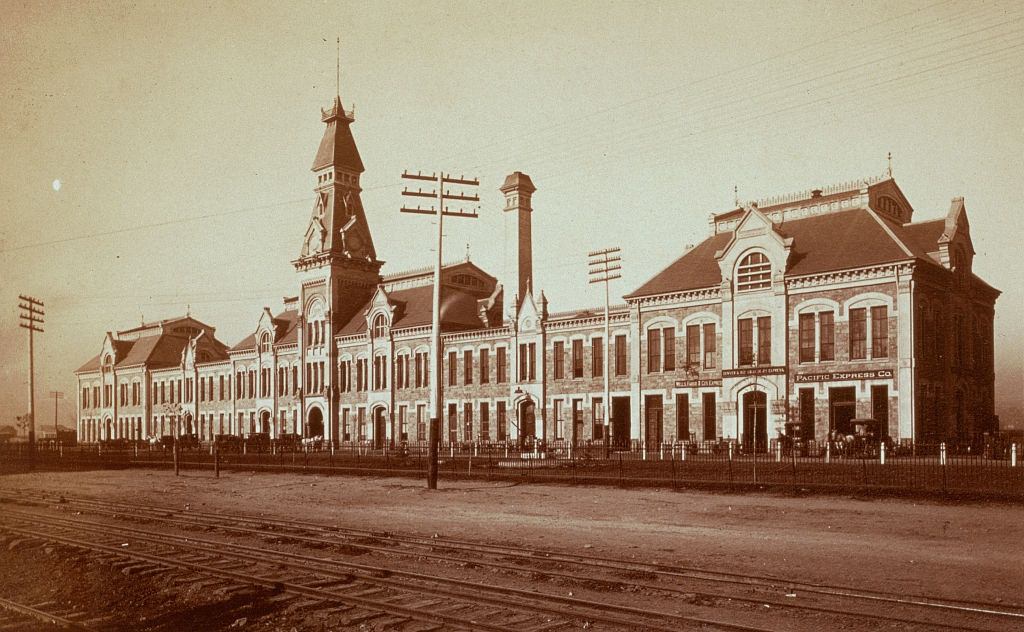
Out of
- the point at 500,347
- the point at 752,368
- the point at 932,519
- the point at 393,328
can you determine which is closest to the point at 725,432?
the point at 752,368

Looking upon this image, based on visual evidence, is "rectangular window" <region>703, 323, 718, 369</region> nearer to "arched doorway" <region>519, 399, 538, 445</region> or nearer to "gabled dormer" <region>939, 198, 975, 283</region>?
"gabled dormer" <region>939, 198, 975, 283</region>

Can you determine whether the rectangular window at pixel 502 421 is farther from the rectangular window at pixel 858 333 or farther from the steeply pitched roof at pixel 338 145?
the steeply pitched roof at pixel 338 145

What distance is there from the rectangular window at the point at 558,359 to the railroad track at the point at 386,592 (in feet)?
115

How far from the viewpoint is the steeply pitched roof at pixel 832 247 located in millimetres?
39656

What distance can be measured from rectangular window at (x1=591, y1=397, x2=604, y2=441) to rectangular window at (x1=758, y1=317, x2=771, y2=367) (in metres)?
10.7

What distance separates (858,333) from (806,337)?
231 centimetres

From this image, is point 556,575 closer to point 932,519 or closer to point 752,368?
point 932,519

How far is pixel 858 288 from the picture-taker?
129ft

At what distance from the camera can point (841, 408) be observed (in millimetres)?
39406

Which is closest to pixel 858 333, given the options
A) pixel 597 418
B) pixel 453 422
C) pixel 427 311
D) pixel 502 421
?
pixel 597 418

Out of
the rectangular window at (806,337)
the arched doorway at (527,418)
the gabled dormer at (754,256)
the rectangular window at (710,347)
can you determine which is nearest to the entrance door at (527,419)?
the arched doorway at (527,418)

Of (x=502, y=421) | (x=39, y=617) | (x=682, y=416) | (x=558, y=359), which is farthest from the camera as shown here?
(x=502, y=421)

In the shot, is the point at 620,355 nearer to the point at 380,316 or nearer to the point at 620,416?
the point at 620,416

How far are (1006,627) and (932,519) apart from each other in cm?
990
